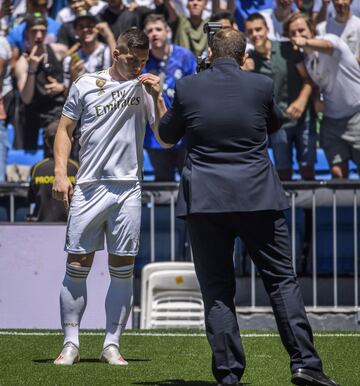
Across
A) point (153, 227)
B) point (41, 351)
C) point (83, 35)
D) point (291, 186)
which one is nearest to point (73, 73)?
point (83, 35)

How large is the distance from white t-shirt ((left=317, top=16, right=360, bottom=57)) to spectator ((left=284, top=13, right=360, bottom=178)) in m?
0.19

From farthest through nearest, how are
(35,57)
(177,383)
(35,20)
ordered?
(35,20) → (35,57) → (177,383)

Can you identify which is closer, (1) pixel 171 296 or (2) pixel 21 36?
(1) pixel 171 296

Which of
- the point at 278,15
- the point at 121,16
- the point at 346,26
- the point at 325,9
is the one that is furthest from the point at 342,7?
the point at 121,16

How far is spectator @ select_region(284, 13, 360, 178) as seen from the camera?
38.8 ft

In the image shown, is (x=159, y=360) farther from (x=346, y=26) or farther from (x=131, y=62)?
(x=346, y=26)

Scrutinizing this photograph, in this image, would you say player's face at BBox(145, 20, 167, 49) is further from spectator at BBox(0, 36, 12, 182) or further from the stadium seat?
the stadium seat

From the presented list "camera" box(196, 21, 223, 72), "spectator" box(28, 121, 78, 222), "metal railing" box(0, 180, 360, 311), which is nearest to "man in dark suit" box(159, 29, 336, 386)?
"camera" box(196, 21, 223, 72)

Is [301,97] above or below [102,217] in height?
below

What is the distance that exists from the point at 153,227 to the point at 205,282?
572 cm

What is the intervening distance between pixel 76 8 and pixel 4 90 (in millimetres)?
1296

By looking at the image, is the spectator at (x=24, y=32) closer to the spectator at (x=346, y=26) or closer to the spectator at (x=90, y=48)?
the spectator at (x=90, y=48)

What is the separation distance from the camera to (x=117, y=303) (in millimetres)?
7168

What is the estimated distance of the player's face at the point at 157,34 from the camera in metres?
12.0
